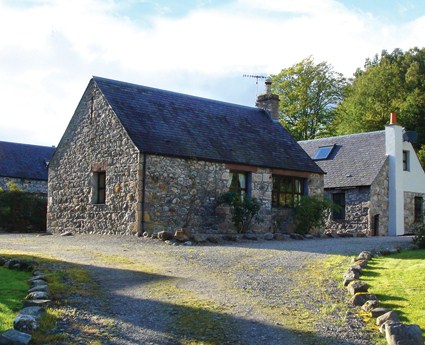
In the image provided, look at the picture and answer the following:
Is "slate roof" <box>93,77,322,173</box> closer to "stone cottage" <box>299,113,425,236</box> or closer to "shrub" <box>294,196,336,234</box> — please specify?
"shrub" <box>294,196,336,234</box>

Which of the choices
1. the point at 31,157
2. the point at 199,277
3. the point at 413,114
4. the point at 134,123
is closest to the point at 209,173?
the point at 134,123

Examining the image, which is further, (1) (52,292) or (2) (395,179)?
(2) (395,179)

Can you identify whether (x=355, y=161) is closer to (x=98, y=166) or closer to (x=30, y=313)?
(x=98, y=166)

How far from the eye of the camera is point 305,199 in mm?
25281

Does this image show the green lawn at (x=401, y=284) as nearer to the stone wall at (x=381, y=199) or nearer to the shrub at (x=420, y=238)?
the shrub at (x=420, y=238)

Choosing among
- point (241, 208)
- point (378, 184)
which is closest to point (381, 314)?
point (241, 208)

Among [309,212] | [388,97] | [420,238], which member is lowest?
[420,238]

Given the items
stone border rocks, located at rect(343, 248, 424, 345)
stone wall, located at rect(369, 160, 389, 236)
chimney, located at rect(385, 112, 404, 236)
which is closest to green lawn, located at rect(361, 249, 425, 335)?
stone border rocks, located at rect(343, 248, 424, 345)

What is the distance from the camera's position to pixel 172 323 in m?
7.86

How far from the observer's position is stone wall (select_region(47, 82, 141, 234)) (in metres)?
21.7

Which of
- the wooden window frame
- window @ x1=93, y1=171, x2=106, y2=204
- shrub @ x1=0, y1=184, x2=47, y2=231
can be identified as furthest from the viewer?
shrub @ x1=0, y1=184, x2=47, y2=231

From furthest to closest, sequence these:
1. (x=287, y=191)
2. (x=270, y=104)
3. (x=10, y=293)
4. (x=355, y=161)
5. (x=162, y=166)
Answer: (x=355, y=161) → (x=270, y=104) → (x=287, y=191) → (x=162, y=166) → (x=10, y=293)

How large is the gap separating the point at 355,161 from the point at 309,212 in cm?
924

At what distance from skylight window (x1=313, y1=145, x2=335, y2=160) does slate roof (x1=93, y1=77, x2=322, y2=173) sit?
6501mm
